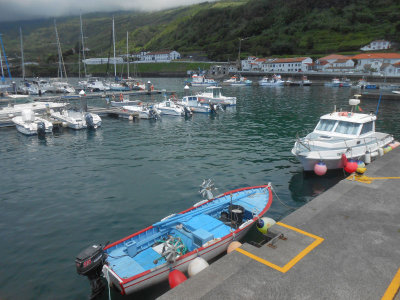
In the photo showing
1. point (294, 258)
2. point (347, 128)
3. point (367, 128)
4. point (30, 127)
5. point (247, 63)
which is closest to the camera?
point (294, 258)

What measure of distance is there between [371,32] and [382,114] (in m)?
124

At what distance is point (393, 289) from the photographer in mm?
6215

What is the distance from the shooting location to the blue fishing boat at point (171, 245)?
787cm

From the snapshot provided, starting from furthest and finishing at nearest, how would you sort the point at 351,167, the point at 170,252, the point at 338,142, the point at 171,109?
the point at 171,109 < the point at 338,142 < the point at 351,167 < the point at 170,252

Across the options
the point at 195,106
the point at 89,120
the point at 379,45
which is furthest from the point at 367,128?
the point at 379,45

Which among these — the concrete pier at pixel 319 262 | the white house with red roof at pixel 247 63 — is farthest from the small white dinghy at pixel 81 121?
the white house with red roof at pixel 247 63

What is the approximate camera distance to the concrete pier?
20.5 ft

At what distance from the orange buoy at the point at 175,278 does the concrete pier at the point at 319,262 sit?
0.98 meters

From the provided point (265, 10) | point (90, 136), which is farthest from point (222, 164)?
point (265, 10)

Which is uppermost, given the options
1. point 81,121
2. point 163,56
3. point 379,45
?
point 163,56

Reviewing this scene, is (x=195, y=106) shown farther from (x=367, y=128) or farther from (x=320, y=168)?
(x=320, y=168)

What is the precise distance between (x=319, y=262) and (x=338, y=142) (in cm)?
1106

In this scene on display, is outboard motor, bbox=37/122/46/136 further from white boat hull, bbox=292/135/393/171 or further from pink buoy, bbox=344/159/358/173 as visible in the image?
pink buoy, bbox=344/159/358/173

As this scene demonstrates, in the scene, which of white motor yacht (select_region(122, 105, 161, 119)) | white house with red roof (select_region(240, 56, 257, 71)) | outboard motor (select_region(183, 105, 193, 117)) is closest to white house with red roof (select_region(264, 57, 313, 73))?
white house with red roof (select_region(240, 56, 257, 71))
